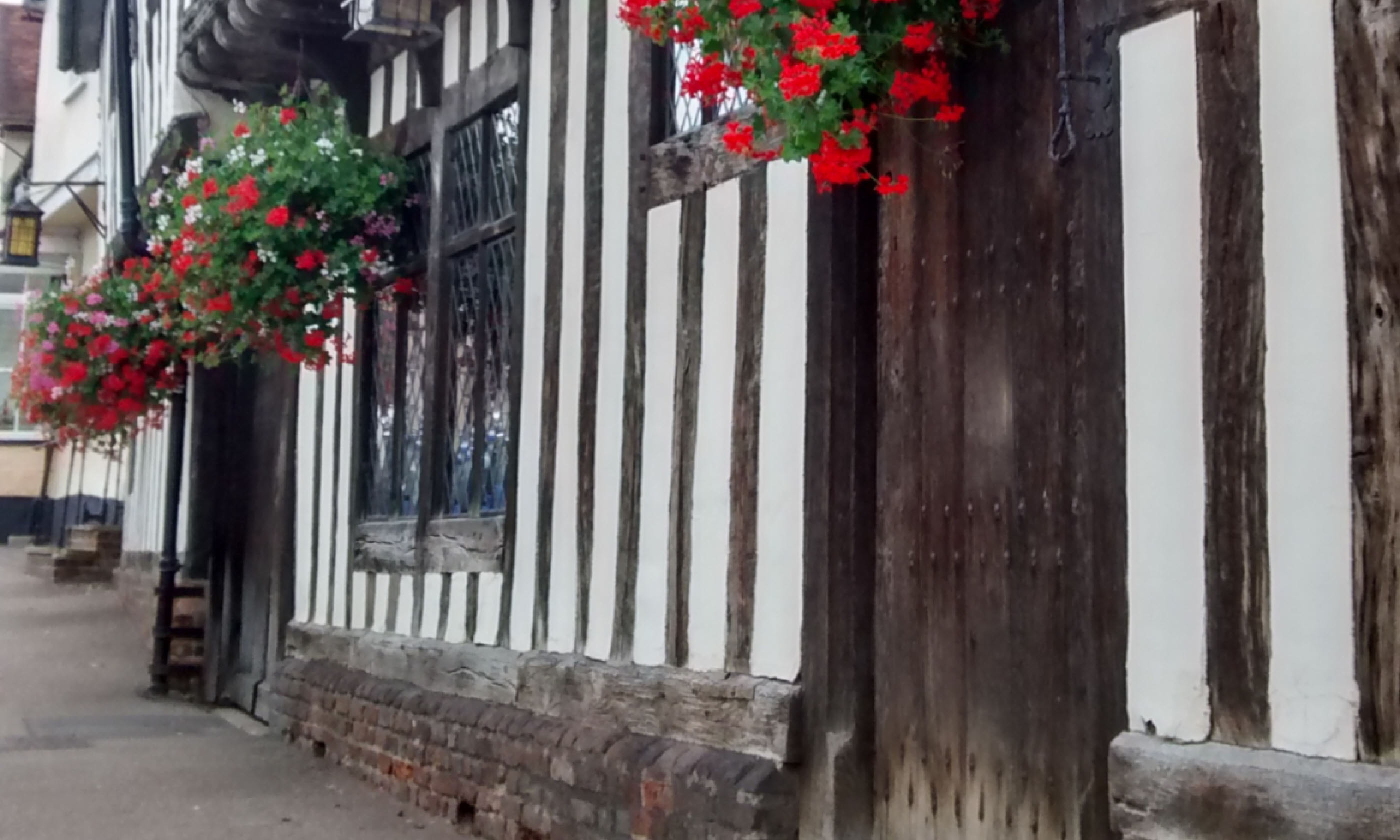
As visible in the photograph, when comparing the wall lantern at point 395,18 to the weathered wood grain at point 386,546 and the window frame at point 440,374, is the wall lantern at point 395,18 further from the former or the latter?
the weathered wood grain at point 386,546

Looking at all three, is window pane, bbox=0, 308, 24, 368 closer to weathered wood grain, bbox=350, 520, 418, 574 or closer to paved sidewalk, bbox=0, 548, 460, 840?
paved sidewalk, bbox=0, 548, 460, 840

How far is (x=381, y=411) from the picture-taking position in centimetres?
757

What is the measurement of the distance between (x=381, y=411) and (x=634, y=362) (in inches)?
110

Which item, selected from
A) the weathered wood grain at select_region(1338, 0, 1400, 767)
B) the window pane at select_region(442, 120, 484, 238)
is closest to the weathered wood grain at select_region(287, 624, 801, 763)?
the weathered wood grain at select_region(1338, 0, 1400, 767)

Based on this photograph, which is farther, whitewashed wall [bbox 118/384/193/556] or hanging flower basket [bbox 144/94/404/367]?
whitewashed wall [bbox 118/384/193/556]

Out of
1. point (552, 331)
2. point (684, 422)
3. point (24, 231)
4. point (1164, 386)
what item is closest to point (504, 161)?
point (552, 331)

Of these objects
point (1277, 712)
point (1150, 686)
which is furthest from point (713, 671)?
point (1277, 712)

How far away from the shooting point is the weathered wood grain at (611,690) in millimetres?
4277

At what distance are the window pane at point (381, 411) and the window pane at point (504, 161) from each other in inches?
45.4

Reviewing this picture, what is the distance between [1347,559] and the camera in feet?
9.11

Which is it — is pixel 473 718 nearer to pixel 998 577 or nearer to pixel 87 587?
pixel 998 577

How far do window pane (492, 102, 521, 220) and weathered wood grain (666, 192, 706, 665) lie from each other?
1.59 meters

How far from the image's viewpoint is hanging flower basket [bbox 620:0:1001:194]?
131 inches

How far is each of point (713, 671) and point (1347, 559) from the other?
2.24 metres
